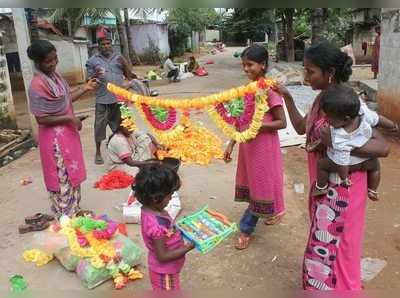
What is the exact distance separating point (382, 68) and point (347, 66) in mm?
5654

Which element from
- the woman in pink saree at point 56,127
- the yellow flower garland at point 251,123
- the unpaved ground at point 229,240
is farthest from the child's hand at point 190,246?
the woman in pink saree at point 56,127

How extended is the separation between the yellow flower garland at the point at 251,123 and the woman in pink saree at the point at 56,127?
1.20 meters

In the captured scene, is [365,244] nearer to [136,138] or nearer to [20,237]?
[136,138]

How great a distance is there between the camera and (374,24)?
69.7 ft

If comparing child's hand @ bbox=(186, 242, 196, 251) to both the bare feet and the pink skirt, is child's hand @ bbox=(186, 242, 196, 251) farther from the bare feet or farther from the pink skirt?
the bare feet

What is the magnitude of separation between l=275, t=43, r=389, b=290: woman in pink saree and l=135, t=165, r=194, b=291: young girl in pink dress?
2.43 ft

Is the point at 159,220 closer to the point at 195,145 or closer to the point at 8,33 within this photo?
the point at 195,145

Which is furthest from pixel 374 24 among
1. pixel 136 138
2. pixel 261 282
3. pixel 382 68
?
pixel 261 282

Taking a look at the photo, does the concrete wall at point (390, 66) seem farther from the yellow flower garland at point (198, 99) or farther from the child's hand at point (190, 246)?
the child's hand at point (190, 246)

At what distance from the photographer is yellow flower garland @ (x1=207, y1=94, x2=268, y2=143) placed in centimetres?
318

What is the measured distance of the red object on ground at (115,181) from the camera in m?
Answer: 5.12

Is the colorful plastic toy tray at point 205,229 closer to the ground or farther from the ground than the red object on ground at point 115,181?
farther from the ground

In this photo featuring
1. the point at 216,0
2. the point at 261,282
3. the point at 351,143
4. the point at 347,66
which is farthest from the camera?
the point at 261,282

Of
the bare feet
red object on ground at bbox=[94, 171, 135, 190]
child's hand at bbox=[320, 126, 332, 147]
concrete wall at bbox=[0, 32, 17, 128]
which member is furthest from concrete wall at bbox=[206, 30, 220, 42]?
child's hand at bbox=[320, 126, 332, 147]
